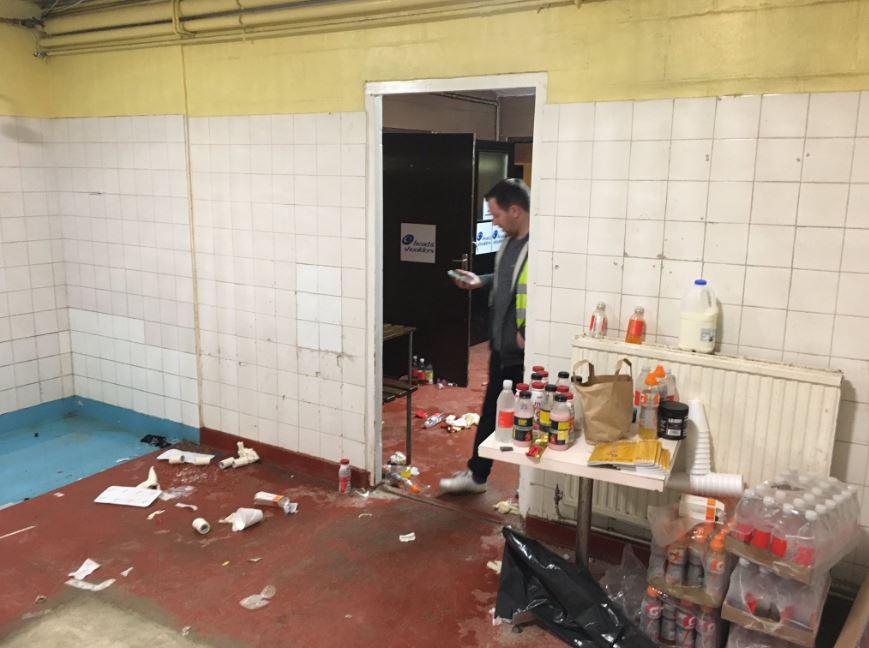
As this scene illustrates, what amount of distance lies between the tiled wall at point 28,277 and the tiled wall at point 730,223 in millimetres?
3849

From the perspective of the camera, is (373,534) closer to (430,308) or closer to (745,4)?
(430,308)

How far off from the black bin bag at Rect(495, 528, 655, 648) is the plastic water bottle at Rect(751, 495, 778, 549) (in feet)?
2.05

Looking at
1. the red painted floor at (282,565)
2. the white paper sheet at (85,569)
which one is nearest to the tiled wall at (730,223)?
the red painted floor at (282,565)

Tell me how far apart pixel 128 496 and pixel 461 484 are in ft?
6.49

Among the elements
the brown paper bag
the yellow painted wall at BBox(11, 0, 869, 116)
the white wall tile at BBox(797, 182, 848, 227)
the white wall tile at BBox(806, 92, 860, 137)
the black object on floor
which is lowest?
the black object on floor

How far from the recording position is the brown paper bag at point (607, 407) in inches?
113

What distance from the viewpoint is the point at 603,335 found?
10.9ft

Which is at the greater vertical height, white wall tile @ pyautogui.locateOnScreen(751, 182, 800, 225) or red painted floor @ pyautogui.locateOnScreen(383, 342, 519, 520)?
white wall tile @ pyautogui.locateOnScreen(751, 182, 800, 225)

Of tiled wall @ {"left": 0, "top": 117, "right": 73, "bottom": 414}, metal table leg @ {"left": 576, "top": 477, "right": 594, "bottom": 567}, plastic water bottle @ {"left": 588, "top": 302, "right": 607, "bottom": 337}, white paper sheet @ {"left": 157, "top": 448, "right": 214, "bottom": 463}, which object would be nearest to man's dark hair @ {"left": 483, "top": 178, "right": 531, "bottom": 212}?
plastic water bottle @ {"left": 588, "top": 302, "right": 607, "bottom": 337}

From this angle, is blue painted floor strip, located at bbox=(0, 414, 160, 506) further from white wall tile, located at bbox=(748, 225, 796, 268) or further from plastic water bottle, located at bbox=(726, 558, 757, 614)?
white wall tile, located at bbox=(748, 225, 796, 268)

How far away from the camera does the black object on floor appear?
499 cm

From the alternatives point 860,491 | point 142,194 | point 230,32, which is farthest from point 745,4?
point 142,194

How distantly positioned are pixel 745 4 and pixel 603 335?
1502mm

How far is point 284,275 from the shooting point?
437cm
